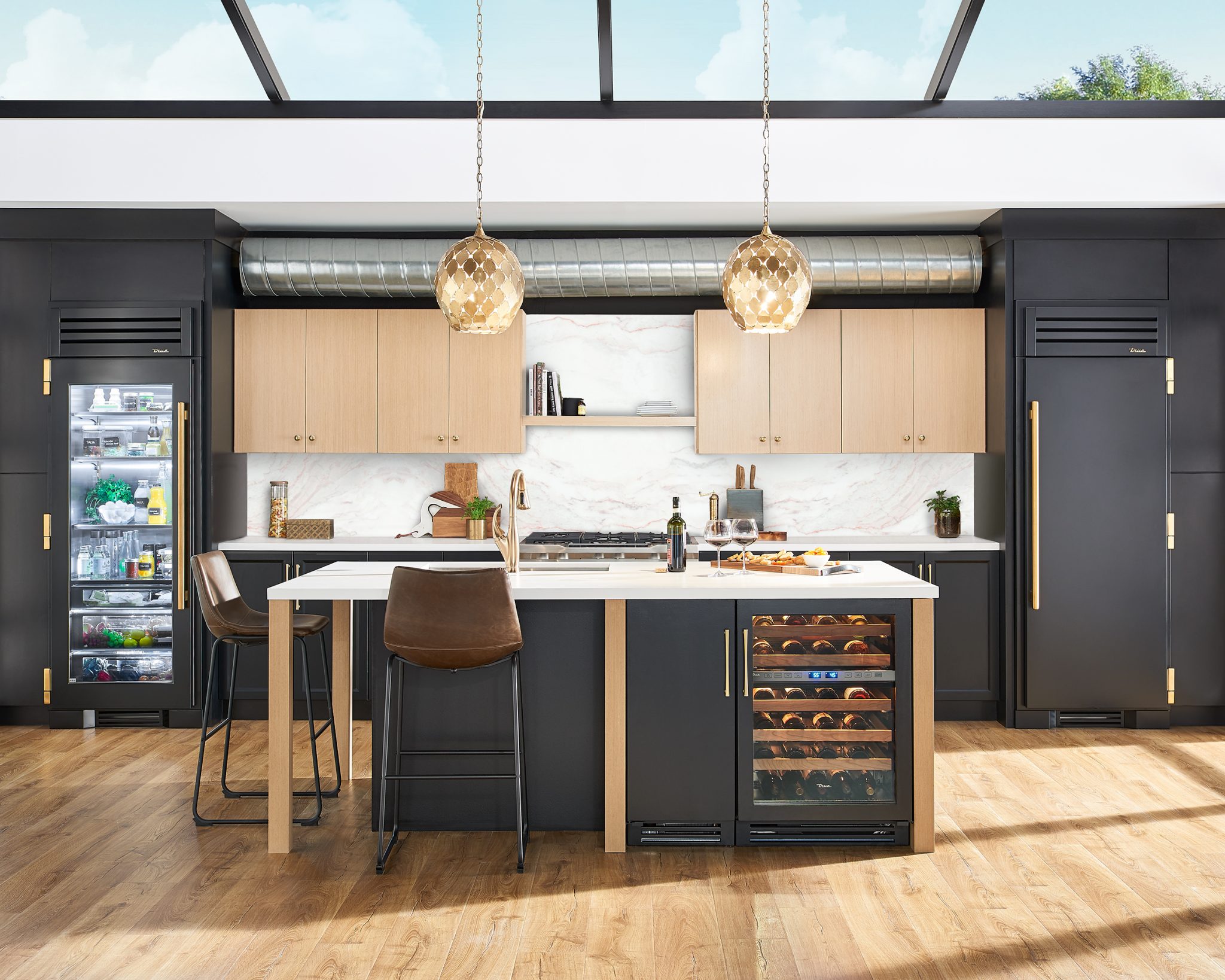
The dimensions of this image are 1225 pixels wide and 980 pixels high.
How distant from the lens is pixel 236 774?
4301mm

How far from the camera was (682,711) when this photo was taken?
342cm

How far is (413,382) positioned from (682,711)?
3.00m

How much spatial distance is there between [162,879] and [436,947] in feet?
3.66

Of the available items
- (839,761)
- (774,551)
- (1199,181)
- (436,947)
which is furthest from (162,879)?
(1199,181)

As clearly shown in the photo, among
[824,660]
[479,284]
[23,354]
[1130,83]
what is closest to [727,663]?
[824,660]

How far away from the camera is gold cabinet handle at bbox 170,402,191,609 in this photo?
17.0ft

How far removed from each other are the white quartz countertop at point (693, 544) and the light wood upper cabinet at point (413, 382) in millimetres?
579

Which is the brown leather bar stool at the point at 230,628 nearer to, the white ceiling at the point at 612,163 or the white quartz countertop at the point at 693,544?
the white quartz countertop at the point at 693,544

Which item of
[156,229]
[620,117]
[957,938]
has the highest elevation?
[620,117]

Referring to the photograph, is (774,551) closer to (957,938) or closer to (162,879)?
(957,938)

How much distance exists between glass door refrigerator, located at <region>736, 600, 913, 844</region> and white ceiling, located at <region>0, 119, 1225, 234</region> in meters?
2.60

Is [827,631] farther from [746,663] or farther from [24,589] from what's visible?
[24,589]

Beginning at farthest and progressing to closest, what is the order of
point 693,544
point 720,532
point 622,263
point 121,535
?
point 693,544 < point 622,263 < point 121,535 < point 720,532

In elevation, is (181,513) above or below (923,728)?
above
